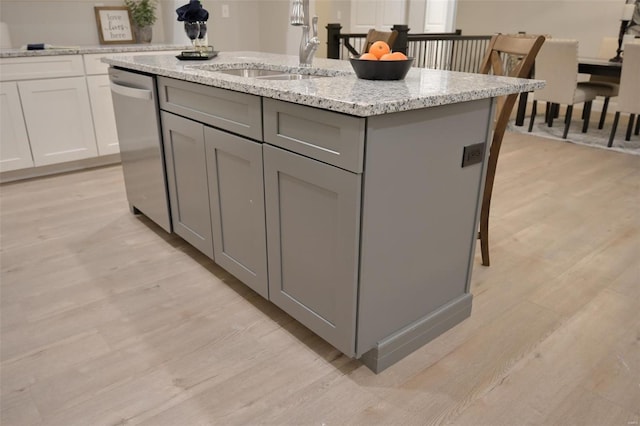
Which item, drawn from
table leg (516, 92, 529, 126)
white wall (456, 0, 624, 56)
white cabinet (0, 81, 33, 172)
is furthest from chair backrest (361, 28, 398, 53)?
white wall (456, 0, 624, 56)

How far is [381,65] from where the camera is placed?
1.69 m

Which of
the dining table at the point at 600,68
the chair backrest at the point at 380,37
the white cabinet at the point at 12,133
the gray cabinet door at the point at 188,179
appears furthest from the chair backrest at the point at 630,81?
the white cabinet at the point at 12,133

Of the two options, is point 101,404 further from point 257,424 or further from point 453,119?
point 453,119

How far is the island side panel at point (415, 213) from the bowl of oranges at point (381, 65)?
0.26 m

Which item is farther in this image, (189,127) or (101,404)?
(189,127)

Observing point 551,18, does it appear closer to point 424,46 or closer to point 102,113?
point 424,46

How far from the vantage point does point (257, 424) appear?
1473 millimetres

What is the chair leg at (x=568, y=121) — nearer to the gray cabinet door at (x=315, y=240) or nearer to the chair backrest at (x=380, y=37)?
the chair backrest at (x=380, y=37)

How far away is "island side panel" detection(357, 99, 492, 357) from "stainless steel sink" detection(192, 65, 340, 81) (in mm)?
815

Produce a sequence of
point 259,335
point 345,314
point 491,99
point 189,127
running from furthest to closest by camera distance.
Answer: point 189,127
point 259,335
point 491,99
point 345,314

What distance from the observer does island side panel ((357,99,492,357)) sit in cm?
143

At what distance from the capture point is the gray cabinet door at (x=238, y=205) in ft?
5.97

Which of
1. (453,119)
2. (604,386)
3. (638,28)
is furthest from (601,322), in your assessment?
(638,28)

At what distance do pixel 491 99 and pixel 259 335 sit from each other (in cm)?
122
